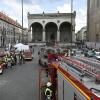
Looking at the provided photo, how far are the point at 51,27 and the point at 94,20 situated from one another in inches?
1385

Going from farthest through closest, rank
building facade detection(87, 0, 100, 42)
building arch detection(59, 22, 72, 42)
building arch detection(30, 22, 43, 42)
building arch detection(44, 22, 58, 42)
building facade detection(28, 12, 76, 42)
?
building arch detection(44, 22, 58, 42), building arch detection(30, 22, 43, 42), building arch detection(59, 22, 72, 42), building facade detection(28, 12, 76, 42), building facade detection(87, 0, 100, 42)

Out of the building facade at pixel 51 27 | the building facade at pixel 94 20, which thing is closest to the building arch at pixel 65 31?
the building facade at pixel 51 27

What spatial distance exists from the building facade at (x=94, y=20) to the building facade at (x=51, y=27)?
47.6 ft

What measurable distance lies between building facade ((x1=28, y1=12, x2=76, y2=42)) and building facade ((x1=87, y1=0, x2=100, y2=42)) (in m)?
14.5

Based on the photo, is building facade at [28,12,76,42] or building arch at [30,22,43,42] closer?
building facade at [28,12,76,42]

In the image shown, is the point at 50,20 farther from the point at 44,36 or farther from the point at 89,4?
the point at 89,4

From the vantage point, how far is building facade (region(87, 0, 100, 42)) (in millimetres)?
70875

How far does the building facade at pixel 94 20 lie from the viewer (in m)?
70.9

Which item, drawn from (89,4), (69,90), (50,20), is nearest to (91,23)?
(89,4)

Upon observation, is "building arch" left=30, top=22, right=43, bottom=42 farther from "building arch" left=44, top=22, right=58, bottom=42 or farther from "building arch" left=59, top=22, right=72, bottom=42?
"building arch" left=59, top=22, right=72, bottom=42

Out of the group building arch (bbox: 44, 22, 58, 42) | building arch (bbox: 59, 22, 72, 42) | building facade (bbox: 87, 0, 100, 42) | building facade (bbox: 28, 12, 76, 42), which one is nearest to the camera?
building facade (bbox: 87, 0, 100, 42)

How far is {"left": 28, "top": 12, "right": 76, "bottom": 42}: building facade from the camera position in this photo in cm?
10162

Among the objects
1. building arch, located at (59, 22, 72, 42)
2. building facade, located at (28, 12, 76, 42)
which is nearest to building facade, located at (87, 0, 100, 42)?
building facade, located at (28, 12, 76, 42)

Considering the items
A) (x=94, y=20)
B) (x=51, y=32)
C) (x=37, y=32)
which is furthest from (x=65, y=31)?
(x=94, y=20)
